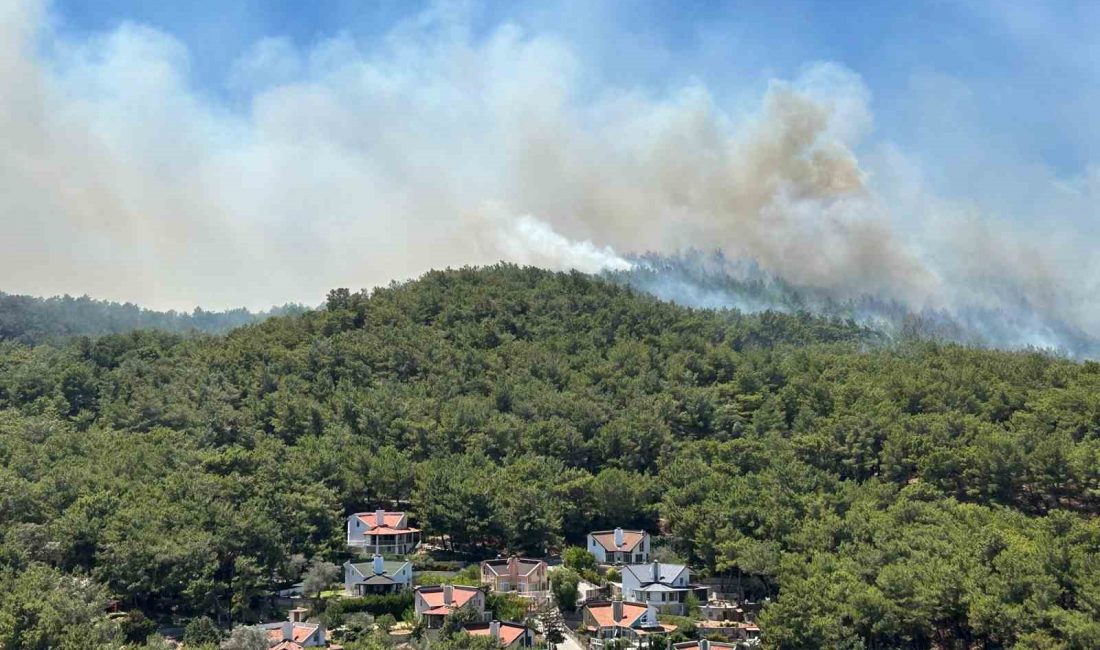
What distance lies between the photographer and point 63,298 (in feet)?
518

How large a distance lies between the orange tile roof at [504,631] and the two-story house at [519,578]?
178 inches

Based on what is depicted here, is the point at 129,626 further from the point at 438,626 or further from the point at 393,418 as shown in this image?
the point at 393,418

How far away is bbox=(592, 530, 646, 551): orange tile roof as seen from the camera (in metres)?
58.4

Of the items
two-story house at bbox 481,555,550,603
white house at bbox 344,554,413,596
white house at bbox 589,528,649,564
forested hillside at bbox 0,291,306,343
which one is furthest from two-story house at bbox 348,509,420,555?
forested hillside at bbox 0,291,306,343

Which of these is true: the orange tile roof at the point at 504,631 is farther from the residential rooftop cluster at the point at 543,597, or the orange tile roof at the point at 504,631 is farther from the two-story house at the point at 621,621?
the two-story house at the point at 621,621

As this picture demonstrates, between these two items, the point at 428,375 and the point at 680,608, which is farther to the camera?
the point at 428,375

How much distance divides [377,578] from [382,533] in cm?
502

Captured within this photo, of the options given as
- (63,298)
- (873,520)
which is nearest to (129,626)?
(873,520)

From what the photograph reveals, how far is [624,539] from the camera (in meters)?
59.0

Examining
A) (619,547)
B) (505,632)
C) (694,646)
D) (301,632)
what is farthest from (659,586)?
(301,632)

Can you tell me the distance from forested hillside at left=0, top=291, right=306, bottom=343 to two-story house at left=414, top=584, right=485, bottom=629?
76766 mm

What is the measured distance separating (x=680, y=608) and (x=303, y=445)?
2204 cm

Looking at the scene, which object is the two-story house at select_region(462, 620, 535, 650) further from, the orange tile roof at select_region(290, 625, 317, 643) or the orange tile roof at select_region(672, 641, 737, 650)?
the orange tile roof at select_region(290, 625, 317, 643)

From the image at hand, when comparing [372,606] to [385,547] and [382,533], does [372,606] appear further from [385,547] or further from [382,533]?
[382,533]
